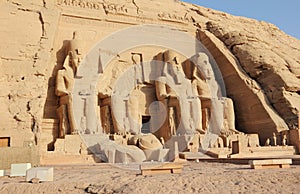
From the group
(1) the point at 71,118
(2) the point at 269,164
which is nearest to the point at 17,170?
(1) the point at 71,118

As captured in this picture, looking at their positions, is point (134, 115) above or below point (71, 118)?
above

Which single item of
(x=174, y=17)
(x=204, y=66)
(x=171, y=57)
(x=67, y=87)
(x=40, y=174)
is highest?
(x=174, y=17)

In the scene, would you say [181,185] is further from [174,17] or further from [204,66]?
[174,17]

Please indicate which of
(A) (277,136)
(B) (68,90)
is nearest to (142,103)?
(B) (68,90)

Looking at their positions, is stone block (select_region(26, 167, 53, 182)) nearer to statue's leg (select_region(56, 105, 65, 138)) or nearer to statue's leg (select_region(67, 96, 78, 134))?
statue's leg (select_region(67, 96, 78, 134))

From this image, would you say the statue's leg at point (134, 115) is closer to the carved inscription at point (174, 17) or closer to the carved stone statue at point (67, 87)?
the carved stone statue at point (67, 87)

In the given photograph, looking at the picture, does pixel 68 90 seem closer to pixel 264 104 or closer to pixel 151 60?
pixel 151 60

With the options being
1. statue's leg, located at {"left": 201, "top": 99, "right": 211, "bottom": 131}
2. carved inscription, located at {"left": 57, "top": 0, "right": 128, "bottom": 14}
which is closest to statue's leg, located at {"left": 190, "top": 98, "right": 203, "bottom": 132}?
statue's leg, located at {"left": 201, "top": 99, "right": 211, "bottom": 131}

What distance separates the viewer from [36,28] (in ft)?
33.7

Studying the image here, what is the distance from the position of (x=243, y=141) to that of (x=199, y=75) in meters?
2.93

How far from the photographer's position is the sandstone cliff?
30.0 feet

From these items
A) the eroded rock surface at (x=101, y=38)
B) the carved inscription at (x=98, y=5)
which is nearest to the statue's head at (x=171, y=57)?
the eroded rock surface at (x=101, y=38)

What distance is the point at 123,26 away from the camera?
43.5 feet

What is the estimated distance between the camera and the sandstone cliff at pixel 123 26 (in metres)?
9.16
